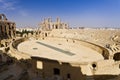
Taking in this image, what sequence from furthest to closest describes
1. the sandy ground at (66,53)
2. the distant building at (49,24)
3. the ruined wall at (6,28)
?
1. the distant building at (49,24)
2. the ruined wall at (6,28)
3. the sandy ground at (66,53)

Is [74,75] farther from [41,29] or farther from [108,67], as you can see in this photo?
[41,29]

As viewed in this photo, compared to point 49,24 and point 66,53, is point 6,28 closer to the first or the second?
point 49,24

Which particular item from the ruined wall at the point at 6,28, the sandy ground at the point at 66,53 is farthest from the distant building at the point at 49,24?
the sandy ground at the point at 66,53

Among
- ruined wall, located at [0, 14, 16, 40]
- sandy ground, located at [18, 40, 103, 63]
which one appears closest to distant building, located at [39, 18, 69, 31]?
ruined wall, located at [0, 14, 16, 40]

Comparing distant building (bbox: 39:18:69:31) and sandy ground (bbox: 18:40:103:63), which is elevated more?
distant building (bbox: 39:18:69:31)

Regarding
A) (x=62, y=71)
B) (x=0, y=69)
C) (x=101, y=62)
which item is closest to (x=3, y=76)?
(x=0, y=69)

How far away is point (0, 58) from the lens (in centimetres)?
2544

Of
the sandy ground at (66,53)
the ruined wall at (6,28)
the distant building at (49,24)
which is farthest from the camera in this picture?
the distant building at (49,24)

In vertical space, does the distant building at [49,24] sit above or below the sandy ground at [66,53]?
above

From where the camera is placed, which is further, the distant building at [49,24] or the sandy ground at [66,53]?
the distant building at [49,24]

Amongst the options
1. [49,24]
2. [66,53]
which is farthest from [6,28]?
[66,53]

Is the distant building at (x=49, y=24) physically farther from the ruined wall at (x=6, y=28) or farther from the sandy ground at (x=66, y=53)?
the sandy ground at (x=66, y=53)

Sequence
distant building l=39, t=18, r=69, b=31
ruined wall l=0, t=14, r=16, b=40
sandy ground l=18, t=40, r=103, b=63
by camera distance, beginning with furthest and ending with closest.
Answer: distant building l=39, t=18, r=69, b=31 → ruined wall l=0, t=14, r=16, b=40 → sandy ground l=18, t=40, r=103, b=63

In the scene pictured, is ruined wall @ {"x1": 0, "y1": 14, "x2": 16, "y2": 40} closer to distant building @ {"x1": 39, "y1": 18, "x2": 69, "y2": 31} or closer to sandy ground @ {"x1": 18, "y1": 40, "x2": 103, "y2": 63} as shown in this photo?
distant building @ {"x1": 39, "y1": 18, "x2": 69, "y2": 31}
